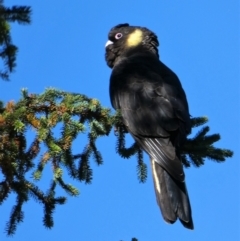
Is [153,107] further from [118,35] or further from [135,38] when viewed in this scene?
[118,35]

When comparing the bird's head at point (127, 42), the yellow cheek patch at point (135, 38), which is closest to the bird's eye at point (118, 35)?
the bird's head at point (127, 42)

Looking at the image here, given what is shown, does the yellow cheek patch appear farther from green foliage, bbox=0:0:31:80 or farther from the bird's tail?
green foliage, bbox=0:0:31:80

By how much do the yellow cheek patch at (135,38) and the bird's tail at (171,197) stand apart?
2400 millimetres

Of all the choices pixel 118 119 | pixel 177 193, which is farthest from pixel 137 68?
pixel 177 193

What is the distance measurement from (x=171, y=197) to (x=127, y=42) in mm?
2854

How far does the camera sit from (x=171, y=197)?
4.77 m

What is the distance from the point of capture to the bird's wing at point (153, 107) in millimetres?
5043

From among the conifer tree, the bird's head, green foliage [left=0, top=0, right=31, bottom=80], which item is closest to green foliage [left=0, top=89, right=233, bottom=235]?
the conifer tree

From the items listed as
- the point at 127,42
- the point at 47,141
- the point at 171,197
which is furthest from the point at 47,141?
the point at 127,42

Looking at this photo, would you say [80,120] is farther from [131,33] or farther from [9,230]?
[131,33]

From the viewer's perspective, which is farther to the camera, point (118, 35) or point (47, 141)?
point (118, 35)

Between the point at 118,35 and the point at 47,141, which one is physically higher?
the point at 118,35

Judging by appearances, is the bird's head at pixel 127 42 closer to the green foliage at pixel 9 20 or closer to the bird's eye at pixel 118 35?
the bird's eye at pixel 118 35

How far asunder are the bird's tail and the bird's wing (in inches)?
3.0
